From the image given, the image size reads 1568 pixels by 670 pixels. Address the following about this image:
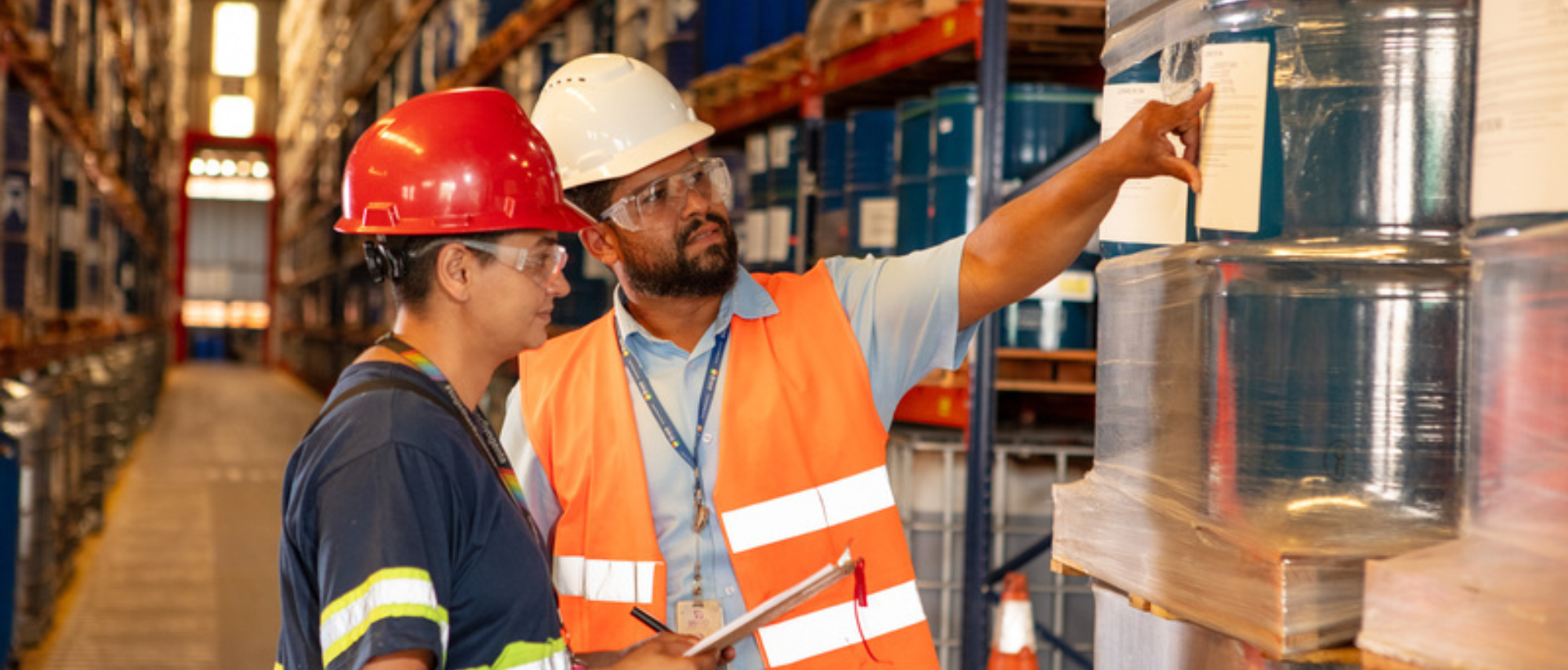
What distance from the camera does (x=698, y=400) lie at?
2.57m

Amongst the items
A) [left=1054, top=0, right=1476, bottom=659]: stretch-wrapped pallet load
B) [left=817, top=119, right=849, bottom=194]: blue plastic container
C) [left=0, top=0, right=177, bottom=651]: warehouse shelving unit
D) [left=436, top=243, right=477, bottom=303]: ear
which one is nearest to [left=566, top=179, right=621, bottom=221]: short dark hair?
[left=436, top=243, right=477, bottom=303]: ear

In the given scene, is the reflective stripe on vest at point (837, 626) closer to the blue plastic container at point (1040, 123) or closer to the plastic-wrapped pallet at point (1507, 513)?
the plastic-wrapped pallet at point (1507, 513)

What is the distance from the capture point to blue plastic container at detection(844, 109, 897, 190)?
4238mm

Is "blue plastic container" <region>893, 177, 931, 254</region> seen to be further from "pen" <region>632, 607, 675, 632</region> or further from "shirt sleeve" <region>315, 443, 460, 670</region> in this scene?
"shirt sleeve" <region>315, 443, 460, 670</region>

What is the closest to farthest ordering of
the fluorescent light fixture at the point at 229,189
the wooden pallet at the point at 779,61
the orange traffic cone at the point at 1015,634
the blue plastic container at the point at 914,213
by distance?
the orange traffic cone at the point at 1015,634
the blue plastic container at the point at 914,213
the wooden pallet at the point at 779,61
the fluorescent light fixture at the point at 229,189

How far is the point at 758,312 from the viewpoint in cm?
258

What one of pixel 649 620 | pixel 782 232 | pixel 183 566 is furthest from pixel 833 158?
pixel 183 566

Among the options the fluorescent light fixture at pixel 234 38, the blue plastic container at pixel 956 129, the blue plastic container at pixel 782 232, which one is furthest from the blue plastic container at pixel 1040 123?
the fluorescent light fixture at pixel 234 38

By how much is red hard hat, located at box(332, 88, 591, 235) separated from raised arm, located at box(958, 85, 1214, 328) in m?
0.69

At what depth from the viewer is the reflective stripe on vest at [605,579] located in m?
2.42

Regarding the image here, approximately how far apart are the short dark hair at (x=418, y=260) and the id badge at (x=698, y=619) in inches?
31.6

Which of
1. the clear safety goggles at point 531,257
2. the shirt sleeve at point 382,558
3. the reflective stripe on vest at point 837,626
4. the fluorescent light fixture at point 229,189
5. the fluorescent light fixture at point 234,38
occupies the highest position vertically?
the fluorescent light fixture at point 234,38

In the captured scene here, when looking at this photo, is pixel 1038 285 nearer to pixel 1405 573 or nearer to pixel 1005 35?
pixel 1405 573

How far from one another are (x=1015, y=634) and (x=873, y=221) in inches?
52.8
